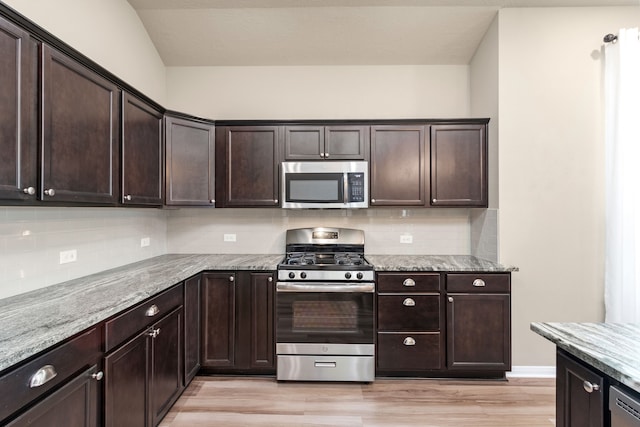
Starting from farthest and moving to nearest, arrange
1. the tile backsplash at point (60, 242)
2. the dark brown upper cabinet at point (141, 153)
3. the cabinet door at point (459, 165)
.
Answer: the cabinet door at point (459, 165)
the dark brown upper cabinet at point (141, 153)
the tile backsplash at point (60, 242)

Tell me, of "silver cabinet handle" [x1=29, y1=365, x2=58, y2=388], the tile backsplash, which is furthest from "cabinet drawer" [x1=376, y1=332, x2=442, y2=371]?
the tile backsplash

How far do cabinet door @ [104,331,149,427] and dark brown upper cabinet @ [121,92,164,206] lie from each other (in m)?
1.00

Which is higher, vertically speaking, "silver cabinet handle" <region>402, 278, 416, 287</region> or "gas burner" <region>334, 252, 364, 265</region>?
"gas burner" <region>334, 252, 364, 265</region>

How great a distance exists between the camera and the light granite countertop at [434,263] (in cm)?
262

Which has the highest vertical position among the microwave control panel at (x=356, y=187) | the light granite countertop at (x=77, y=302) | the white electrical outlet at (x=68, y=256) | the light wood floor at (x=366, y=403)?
the microwave control panel at (x=356, y=187)

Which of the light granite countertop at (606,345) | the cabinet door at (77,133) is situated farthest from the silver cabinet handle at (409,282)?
the cabinet door at (77,133)

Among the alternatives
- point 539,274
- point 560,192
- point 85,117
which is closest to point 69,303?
point 85,117

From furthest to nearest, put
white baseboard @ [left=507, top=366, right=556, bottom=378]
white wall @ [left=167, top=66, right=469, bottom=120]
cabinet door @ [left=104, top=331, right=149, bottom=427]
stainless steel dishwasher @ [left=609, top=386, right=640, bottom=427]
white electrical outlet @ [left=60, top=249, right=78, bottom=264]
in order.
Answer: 1. white wall @ [left=167, top=66, right=469, bottom=120]
2. white baseboard @ [left=507, top=366, right=556, bottom=378]
3. white electrical outlet @ [left=60, top=249, right=78, bottom=264]
4. cabinet door @ [left=104, top=331, right=149, bottom=427]
5. stainless steel dishwasher @ [left=609, top=386, right=640, bottom=427]

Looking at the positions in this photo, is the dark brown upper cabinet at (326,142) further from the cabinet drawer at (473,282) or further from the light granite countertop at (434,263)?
the cabinet drawer at (473,282)

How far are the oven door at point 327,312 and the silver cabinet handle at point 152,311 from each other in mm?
968

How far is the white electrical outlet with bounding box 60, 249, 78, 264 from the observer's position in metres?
2.04

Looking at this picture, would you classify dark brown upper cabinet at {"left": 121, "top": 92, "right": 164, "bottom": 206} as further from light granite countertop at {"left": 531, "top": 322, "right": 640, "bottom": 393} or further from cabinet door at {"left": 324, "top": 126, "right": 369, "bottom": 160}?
light granite countertop at {"left": 531, "top": 322, "right": 640, "bottom": 393}

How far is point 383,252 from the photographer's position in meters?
3.33

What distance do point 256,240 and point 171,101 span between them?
5.86 feet
